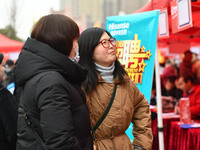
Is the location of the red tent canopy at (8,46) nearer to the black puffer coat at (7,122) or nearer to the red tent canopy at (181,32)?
the red tent canopy at (181,32)

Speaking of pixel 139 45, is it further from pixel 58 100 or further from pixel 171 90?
pixel 171 90

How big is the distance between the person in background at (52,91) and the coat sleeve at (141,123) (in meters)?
0.75

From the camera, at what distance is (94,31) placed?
7.47 feet

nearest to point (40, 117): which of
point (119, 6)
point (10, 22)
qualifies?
point (10, 22)

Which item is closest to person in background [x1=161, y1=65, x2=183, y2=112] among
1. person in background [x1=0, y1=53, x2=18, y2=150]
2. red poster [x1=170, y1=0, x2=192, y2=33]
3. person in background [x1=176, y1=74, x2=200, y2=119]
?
person in background [x1=176, y1=74, x2=200, y2=119]

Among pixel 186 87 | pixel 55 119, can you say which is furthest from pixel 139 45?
pixel 55 119

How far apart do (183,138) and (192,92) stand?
854 mm

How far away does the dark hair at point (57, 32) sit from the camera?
155 centimetres

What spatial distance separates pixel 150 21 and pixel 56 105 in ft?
7.21

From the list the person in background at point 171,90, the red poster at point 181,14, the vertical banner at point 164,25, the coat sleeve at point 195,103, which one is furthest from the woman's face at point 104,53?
the person in background at point 171,90

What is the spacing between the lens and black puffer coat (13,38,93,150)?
1.37m

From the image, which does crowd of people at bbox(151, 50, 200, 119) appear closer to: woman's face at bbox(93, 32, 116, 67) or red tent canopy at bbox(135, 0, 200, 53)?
red tent canopy at bbox(135, 0, 200, 53)

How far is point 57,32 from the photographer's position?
61.0 inches

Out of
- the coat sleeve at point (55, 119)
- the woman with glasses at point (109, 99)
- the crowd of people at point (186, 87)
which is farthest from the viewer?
the crowd of people at point (186, 87)
